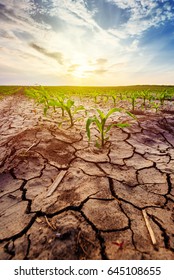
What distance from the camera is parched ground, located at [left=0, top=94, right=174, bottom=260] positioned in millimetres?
982

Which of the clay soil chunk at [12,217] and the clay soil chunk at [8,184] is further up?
the clay soil chunk at [8,184]

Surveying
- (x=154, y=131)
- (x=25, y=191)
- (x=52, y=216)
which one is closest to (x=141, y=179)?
(x=52, y=216)

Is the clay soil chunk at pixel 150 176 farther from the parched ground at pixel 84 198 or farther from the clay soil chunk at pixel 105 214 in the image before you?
the clay soil chunk at pixel 105 214

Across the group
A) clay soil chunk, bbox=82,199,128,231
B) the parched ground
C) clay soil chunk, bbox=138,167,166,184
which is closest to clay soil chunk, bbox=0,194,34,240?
the parched ground

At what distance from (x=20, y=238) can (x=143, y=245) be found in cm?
71

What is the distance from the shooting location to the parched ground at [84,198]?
0.98m

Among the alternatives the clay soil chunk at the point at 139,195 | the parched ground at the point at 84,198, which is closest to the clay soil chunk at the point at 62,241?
the parched ground at the point at 84,198

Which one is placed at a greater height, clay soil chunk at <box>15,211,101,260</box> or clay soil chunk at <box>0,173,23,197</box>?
clay soil chunk at <box>0,173,23,197</box>

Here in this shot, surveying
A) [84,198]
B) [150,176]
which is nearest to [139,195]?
[150,176]

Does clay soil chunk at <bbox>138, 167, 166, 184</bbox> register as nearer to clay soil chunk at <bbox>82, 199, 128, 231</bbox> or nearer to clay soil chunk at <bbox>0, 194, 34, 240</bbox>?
clay soil chunk at <bbox>82, 199, 128, 231</bbox>

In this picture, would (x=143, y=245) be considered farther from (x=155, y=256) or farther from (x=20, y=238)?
(x=20, y=238)

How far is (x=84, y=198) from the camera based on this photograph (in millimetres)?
1335

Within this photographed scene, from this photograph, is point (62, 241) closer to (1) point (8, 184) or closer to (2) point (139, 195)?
(2) point (139, 195)
